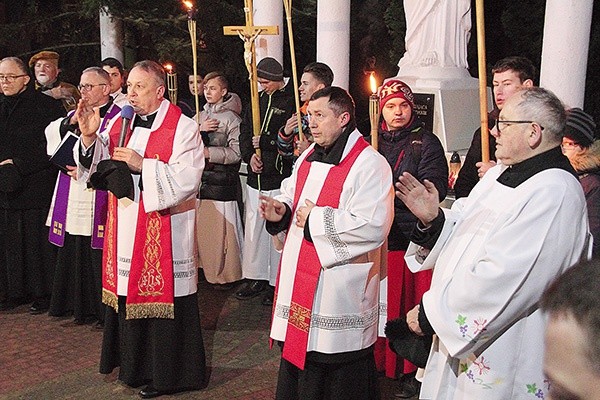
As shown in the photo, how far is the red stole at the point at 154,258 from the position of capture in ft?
16.0

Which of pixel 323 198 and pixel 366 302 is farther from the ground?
pixel 323 198

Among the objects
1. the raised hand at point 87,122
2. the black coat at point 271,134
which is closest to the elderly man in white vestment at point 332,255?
the raised hand at point 87,122

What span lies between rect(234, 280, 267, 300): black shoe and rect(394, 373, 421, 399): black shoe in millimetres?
2521

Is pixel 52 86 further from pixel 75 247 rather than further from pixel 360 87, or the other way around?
pixel 360 87

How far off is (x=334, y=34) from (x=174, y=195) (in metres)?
4.02

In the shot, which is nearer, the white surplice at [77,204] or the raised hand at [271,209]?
the raised hand at [271,209]

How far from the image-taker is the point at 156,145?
487 cm

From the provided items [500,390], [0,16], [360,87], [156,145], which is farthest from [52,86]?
[0,16]

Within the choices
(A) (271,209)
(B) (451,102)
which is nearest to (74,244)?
(A) (271,209)

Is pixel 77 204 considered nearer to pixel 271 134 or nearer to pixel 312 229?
pixel 271 134

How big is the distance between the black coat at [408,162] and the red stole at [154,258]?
57.0 inches

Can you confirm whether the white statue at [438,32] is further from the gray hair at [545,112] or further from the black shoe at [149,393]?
the gray hair at [545,112]

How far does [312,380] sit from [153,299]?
4.35 feet

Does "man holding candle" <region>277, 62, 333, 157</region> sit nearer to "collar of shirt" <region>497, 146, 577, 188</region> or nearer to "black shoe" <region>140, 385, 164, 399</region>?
"black shoe" <region>140, 385, 164, 399</region>
